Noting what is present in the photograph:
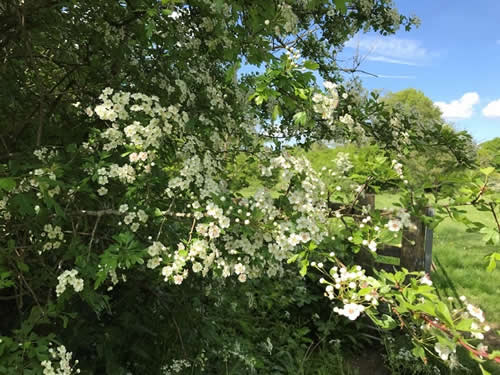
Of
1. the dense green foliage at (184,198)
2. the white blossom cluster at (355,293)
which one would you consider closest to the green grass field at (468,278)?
the dense green foliage at (184,198)

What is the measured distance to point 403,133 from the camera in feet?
9.79

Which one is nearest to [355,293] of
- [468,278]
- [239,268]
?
[239,268]

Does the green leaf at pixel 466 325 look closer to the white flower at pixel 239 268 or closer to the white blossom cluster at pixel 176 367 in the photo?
the white flower at pixel 239 268

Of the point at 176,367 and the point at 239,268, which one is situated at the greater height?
the point at 239,268

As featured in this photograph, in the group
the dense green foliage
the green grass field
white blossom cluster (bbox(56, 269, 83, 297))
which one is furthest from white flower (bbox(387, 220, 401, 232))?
the green grass field

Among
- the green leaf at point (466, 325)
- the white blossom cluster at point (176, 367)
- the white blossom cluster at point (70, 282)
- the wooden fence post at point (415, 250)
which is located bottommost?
the white blossom cluster at point (176, 367)

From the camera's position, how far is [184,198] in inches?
102

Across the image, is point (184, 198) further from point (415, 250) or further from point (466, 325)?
point (415, 250)

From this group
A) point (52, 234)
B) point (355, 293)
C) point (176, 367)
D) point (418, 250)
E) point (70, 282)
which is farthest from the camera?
point (418, 250)

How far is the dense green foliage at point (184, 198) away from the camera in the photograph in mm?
1926

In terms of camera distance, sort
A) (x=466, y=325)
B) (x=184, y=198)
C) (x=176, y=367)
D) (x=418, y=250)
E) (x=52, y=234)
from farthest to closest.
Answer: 1. (x=418, y=250)
2. (x=176, y=367)
3. (x=184, y=198)
4. (x=52, y=234)
5. (x=466, y=325)

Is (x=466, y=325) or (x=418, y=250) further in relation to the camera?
(x=418, y=250)

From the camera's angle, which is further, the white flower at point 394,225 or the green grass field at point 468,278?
the green grass field at point 468,278

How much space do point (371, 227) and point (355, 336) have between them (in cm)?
279
